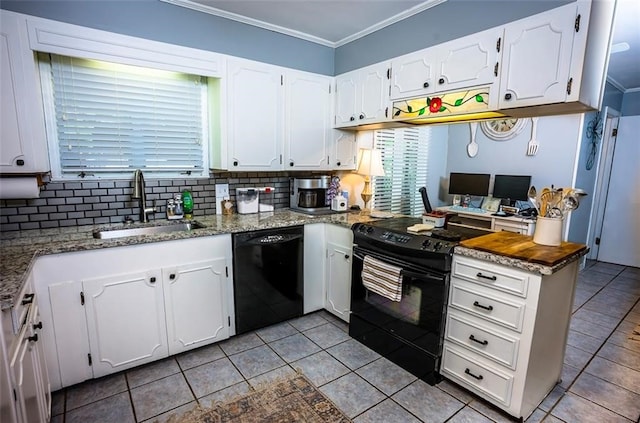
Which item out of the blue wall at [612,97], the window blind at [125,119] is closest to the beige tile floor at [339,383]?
the window blind at [125,119]

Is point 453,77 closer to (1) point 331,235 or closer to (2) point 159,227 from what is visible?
(1) point 331,235

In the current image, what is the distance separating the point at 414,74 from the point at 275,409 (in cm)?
240

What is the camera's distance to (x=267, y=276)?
8.47ft

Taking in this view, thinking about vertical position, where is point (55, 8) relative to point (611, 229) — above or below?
above

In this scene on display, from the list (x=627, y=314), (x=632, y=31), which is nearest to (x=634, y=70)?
(x=632, y=31)

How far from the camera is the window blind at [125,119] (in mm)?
2277

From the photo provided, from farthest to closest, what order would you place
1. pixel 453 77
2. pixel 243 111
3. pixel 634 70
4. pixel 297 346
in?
pixel 634 70 → pixel 243 111 → pixel 297 346 → pixel 453 77

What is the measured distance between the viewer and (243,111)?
2.68m

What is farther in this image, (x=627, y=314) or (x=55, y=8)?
(x=627, y=314)

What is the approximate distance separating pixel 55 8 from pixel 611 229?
685cm

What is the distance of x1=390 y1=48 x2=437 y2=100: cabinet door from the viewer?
2.32 metres

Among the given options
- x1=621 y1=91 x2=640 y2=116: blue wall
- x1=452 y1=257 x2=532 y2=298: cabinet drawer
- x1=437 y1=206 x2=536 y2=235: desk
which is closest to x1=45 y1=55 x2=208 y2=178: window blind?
x1=452 y1=257 x2=532 y2=298: cabinet drawer

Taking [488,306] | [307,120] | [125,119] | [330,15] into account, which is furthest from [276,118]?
[488,306]

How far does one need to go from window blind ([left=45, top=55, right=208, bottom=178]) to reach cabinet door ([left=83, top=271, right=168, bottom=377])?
0.93 metres
